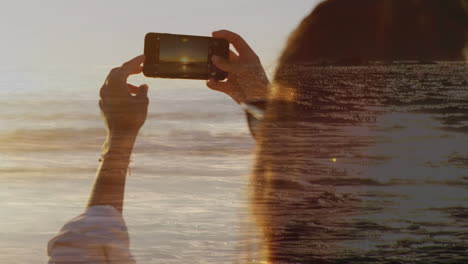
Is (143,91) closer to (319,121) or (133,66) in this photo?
(133,66)

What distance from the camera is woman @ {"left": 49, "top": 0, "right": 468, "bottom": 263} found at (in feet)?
2.22

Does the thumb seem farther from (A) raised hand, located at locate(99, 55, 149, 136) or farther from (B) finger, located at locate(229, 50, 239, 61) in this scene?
(B) finger, located at locate(229, 50, 239, 61)

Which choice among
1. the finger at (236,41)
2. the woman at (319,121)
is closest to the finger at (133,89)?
the woman at (319,121)

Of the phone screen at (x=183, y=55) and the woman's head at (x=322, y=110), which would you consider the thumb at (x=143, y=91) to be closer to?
the phone screen at (x=183, y=55)

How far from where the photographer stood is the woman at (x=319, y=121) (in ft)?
2.22

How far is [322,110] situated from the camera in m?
0.76

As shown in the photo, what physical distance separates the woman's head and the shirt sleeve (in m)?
0.17

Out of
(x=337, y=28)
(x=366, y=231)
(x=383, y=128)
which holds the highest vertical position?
(x=337, y=28)

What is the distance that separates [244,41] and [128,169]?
20 cm

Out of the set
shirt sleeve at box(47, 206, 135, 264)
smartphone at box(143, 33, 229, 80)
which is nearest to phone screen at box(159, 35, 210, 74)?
smartphone at box(143, 33, 229, 80)

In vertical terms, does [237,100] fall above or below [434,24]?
below

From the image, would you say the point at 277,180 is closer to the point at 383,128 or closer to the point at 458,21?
the point at 383,128

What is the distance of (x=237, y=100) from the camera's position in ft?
2.42

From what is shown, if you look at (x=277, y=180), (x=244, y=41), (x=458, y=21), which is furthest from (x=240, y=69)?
(x=458, y=21)
